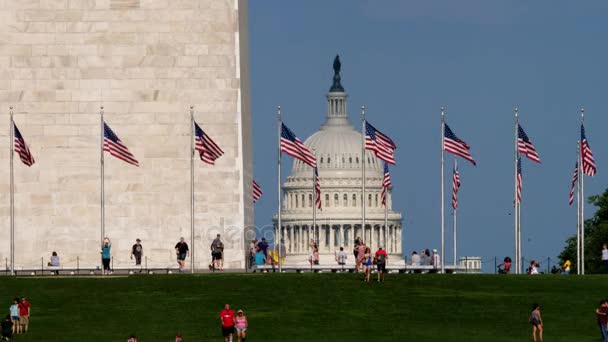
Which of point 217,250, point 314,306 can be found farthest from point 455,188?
point 314,306

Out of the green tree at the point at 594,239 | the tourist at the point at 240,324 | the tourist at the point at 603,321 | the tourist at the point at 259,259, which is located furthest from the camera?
the green tree at the point at 594,239

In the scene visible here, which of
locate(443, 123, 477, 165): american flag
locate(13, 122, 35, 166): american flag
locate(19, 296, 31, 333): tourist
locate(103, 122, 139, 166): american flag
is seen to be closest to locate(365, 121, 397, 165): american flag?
locate(443, 123, 477, 165): american flag

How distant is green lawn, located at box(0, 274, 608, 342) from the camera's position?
220 ft

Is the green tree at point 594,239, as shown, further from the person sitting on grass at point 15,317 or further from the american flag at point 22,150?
the person sitting on grass at point 15,317

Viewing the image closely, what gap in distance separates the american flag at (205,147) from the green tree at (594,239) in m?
32.2

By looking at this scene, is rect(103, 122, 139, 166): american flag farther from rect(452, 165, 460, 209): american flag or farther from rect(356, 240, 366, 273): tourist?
rect(452, 165, 460, 209): american flag

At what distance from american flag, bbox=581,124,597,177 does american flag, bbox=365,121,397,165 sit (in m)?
7.23

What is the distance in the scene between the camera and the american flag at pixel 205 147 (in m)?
89.3

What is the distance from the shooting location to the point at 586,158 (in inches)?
3533

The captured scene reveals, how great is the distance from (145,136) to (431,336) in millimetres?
34823

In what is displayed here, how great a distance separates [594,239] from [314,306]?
53.4 meters

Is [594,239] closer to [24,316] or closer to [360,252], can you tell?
[360,252]

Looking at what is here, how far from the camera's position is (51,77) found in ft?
328

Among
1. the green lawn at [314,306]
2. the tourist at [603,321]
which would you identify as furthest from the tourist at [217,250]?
the tourist at [603,321]
